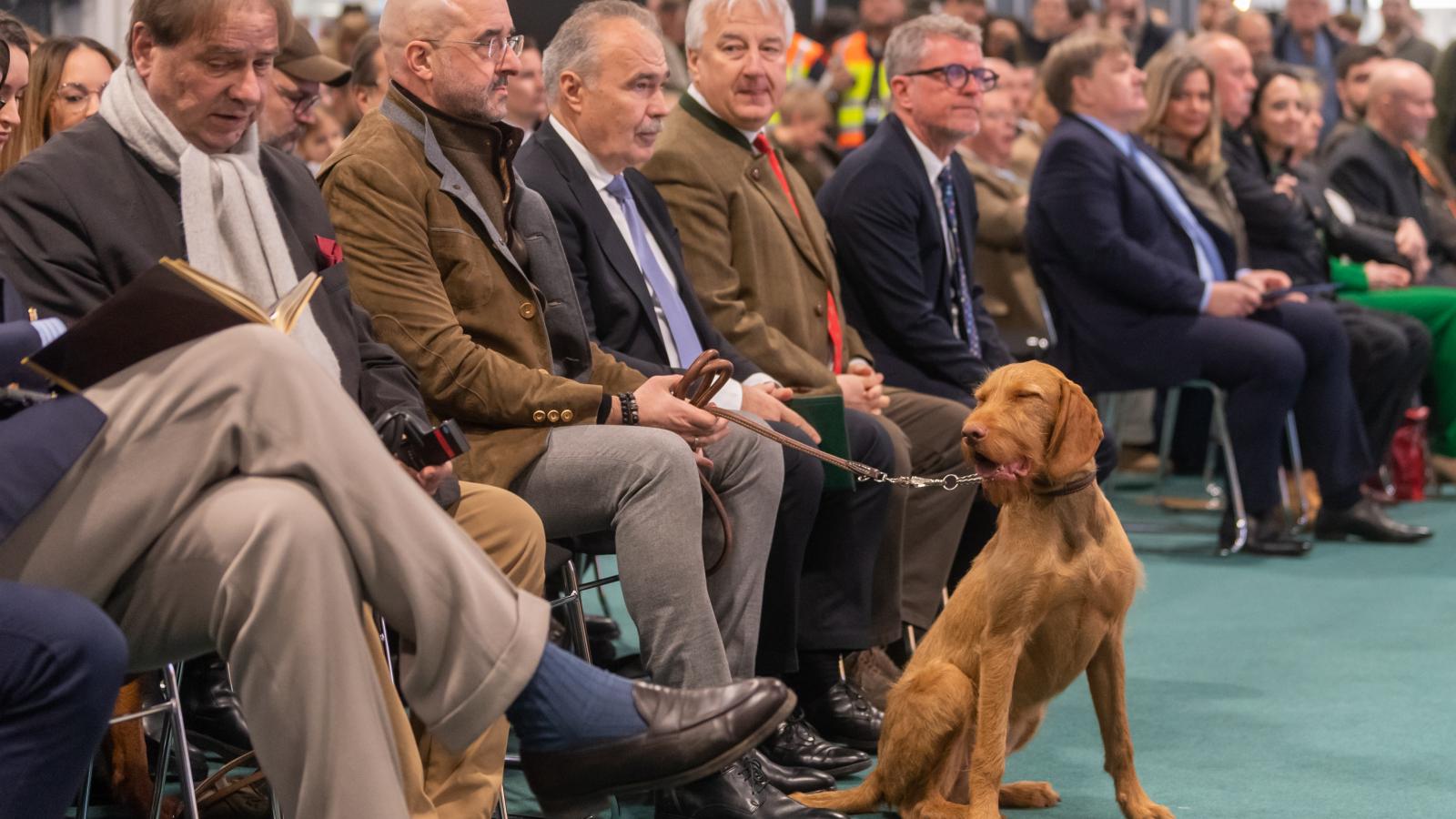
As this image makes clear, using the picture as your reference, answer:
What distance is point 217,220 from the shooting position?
9.57 ft

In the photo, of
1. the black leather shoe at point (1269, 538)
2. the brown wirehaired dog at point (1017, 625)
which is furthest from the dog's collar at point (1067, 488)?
the black leather shoe at point (1269, 538)

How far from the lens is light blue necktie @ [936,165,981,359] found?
491 cm

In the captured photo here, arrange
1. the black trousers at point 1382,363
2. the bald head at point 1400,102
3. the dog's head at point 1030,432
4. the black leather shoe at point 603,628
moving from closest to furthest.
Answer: the dog's head at point 1030,432
the black leather shoe at point 603,628
the black trousers at point 1382,363
the bald head at point 1400,102

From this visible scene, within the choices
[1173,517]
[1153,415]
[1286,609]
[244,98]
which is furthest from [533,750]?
[1153,415]

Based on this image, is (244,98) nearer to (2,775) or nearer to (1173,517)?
(2,775)

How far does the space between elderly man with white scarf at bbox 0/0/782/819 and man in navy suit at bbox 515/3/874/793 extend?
31.5 inches

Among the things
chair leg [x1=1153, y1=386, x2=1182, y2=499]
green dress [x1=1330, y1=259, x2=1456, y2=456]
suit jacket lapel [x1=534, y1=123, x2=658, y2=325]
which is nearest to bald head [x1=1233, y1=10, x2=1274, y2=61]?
green dress [x1=1330, y1=259, x2=1456, y2=456]

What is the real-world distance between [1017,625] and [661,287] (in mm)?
1281

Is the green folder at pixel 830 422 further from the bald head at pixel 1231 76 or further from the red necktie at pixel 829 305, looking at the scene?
the bald head at pixel 1231 76

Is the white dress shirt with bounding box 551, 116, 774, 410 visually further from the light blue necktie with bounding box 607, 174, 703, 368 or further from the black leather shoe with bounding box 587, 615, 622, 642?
the black leather shoe with bounding box 587, 615, 622, 642

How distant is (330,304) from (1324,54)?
10.4 metres

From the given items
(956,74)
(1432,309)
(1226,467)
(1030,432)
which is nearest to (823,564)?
(1030,432)

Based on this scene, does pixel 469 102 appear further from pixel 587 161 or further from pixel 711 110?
pixel 711 110

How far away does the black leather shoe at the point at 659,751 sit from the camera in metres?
2.39
